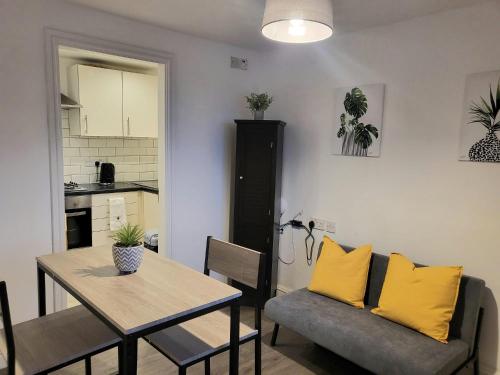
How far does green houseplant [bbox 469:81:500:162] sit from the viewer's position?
90.4 inches

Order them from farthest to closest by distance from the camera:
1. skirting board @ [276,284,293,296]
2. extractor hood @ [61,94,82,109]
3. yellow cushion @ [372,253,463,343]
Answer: extractor hood @ [61,94,82,109], skirting board @ [276,284,293,296], yellow cushion @ [372,253,463,343]

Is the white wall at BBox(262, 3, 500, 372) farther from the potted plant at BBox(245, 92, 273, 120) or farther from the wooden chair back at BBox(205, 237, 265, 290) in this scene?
the wooden chair back at BBox(205, 237, 265, 290)

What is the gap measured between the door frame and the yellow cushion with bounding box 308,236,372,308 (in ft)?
4.60

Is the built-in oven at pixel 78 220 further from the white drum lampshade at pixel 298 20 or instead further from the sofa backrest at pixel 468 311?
the sofa backrest at pixel 468 311

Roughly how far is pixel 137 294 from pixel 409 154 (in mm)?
2022

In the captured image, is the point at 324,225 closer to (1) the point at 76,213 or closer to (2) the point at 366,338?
(2) the point at 366,338

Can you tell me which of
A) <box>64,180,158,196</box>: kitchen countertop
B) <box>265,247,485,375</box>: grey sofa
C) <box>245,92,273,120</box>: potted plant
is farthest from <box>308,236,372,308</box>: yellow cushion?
<box>64,180,158,196</box>: kitchen countertop

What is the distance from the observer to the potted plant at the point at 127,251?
1852 mm

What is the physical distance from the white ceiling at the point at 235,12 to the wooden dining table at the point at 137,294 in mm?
1626

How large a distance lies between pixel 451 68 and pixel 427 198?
33.4 inches

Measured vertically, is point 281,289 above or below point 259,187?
below

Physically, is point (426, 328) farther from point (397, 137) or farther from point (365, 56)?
point (365, 56)

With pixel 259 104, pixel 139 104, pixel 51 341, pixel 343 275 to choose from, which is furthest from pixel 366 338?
pixel 139 104

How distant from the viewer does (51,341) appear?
1.77 m
